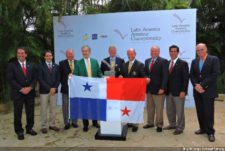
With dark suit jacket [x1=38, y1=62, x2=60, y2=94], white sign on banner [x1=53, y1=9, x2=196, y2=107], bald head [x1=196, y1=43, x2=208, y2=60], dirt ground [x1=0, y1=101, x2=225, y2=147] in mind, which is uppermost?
white sign on banner [x1=53, y1=9, x2=196, y2=107]

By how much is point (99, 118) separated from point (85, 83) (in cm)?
80

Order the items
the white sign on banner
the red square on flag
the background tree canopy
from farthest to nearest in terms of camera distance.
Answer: the background tree canopy
the white sign on banner
the red square on flag

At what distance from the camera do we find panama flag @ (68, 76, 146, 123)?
667cm

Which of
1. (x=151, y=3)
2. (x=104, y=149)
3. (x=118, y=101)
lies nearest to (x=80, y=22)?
(x=151, y=3)

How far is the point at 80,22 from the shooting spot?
977 centimetres

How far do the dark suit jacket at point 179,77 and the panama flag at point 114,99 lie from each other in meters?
0.66

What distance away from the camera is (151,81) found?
714cm

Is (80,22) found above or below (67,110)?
above

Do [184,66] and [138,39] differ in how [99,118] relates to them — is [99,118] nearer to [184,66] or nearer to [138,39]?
[184,66]

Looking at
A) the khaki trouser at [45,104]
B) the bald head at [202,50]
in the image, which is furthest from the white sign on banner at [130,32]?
the khaki trouser at [45,104]

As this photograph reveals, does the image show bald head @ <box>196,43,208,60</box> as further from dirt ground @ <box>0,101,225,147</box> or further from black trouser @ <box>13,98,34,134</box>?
black trouser @ <box>13,98,34,134</box>

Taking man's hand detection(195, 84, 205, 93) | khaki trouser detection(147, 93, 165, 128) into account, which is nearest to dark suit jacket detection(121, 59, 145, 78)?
khaki trouser detection(147, 93, 165, 128)

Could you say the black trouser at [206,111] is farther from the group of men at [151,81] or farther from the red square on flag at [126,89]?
the red square on flag at [126,89]

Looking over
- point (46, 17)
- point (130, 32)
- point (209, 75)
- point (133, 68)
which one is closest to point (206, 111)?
point (209, 75)
